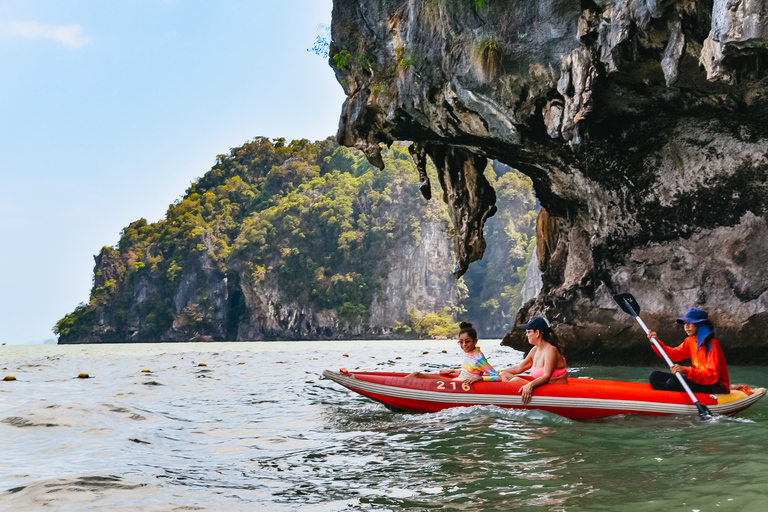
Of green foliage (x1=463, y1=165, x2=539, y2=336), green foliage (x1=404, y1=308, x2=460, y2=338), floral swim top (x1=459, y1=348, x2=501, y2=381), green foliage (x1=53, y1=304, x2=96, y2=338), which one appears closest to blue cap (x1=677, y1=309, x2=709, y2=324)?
floral swim top (x1=459, y1=348, x2=501, y2=381)

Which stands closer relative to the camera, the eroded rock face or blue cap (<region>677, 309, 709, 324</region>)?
blue cap (<region>677, 309, 709, 324</region>)

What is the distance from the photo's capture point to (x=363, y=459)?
4.71m

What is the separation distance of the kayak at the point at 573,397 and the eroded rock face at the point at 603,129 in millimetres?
3460

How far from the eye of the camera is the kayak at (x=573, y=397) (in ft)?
18.9

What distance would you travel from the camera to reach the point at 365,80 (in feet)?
39.6

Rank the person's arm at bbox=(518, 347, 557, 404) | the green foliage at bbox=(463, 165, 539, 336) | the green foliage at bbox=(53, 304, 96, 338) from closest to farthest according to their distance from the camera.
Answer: the person's arm at bbox=(518, 347, 557, 404) → the green foliage at bbox=(53, 304, 96, 338) → the green foliage at bbox=(463, 165, 539, 336)

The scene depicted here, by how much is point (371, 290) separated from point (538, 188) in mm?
43397

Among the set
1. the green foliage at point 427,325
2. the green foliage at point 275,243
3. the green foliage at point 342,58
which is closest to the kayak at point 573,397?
the green foliage at point 342,58

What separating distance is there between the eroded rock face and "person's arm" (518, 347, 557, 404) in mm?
3380

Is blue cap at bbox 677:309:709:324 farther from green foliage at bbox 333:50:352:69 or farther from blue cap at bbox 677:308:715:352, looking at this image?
green foliage at bbox 333:50:352:69

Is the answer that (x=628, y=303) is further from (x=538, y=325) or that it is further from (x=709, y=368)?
(x=538, y=325)

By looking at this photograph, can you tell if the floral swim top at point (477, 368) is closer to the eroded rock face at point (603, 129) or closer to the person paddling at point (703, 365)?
the person paddling at point (703, 365)

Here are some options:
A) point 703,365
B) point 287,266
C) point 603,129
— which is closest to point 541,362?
point 703,365

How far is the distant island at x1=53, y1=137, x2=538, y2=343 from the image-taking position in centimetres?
5500
